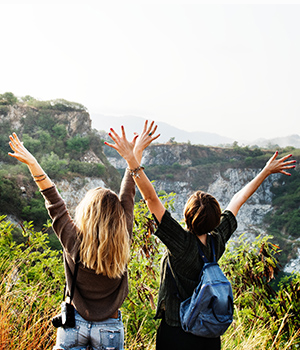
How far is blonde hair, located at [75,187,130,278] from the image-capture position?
1243 mm

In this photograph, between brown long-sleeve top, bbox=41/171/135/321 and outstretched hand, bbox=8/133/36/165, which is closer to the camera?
brown long-sleeve top, bbox=41/171/135/321

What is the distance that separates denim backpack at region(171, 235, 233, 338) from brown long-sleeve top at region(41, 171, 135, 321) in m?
0.32

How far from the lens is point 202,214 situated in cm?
138

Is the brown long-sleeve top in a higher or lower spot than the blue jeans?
higher

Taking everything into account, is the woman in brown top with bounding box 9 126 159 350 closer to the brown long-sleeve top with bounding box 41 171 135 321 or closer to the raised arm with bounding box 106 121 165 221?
the brown long-sleeve top with bounding box 41 171 135 321

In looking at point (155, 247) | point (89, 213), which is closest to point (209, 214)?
point (89, 213)

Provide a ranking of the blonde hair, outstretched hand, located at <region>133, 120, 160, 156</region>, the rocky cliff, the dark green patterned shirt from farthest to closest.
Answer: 1. the rocky cliff
2. outstretched hand, located at <region>133, 120, 160, 156</region>
3. the dark green patterned shirt
4. the blonde hair

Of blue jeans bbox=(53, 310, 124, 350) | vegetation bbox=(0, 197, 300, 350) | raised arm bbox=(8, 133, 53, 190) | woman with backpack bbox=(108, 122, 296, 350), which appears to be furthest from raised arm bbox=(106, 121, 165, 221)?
vegetation bbox=(0, 197, 300, 350)

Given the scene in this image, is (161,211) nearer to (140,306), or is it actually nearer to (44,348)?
(44,348)

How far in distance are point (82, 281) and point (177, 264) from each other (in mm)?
425

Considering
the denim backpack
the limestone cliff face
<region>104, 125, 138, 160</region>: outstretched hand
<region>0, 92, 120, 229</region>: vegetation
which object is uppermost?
<region>104, 125, 138, 160</region>: outstretched hand

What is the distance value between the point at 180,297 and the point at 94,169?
1281 inches

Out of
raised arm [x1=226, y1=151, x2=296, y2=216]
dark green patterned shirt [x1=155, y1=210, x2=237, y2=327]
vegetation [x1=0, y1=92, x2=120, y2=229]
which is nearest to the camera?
dark green patterned shirt [x1=155, y1=210, x2=237, y2=327]

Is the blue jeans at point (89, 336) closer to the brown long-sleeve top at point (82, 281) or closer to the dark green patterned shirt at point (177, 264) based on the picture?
the brown long-sleeve top at point (82, 281)
